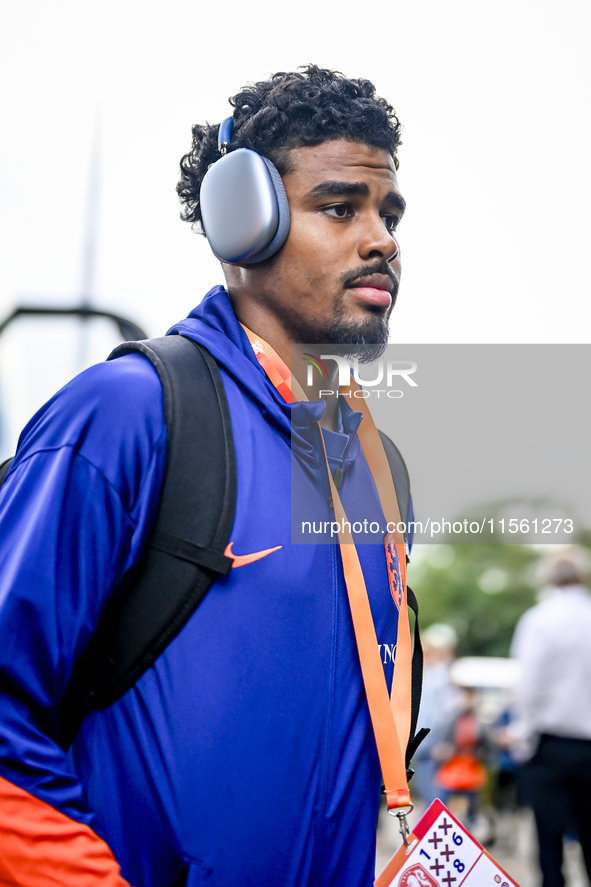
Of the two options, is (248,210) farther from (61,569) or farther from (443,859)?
(443,859)

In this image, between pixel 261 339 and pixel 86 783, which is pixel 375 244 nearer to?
pixel 261 339

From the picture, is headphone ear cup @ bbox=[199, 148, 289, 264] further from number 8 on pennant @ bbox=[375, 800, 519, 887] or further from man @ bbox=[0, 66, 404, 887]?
number 8 on pennant @ bbox=[375, 800, 519, 887]

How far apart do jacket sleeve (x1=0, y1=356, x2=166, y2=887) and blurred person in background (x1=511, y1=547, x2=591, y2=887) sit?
10.8ft

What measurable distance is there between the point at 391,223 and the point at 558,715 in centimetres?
331

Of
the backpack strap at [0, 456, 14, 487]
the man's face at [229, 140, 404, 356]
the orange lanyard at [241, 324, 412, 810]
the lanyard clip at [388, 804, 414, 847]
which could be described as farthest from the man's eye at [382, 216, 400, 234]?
the lanyard clip at [388, 804, 414, 847]

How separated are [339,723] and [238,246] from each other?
1.05m

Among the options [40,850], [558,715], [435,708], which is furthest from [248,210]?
[435,708]

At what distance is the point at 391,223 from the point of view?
1.90 m

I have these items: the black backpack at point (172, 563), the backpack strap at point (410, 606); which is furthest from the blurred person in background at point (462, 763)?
the black backpack at point (172, 563)

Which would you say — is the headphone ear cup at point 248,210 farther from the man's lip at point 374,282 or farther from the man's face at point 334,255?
the man's lip at point 374,282

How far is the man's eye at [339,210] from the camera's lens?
175 centimetres

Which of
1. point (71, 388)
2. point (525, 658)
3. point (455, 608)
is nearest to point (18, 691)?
point (71, 388)

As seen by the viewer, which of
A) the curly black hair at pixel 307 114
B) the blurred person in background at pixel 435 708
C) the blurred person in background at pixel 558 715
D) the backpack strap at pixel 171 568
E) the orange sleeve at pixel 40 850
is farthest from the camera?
the blurred person in background at pixel 435 708

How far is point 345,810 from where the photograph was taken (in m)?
1.47
